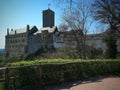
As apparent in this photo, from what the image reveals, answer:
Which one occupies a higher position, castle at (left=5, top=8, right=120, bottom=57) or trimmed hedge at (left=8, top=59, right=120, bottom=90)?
castle at (left=5, top=8, right=120, bottom=57)

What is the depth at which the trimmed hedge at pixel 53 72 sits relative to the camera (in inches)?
385

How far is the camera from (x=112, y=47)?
31.9 meters

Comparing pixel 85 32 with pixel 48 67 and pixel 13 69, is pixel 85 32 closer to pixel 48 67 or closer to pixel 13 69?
pixel 48 67

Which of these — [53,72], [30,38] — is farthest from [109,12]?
[30,38]

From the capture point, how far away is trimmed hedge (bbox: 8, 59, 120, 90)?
32.1 feet

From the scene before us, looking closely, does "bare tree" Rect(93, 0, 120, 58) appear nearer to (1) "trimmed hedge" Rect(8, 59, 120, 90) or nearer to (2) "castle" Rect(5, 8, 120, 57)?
(1) "trimmed hedge" Rect(8, 59, 120, 90)

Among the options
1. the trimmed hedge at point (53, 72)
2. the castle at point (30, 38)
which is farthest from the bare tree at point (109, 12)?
the castle at point (30, 38)

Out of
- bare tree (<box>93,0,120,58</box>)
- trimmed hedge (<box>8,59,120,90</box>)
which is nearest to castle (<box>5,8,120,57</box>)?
bare tree (<box>93,0,120,58</box>)

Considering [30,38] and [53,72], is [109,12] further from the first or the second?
[30,38]

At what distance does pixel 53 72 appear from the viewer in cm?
1125

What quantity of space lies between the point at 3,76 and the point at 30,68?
1.72 m

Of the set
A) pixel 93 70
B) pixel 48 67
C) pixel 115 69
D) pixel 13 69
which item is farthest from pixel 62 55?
pixel 13 69

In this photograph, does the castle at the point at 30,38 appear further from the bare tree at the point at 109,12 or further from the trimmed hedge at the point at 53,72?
the trimmed hedge at the point at 53,72

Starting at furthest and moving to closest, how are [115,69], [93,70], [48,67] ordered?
1. [115,69]
2. [93,70]
3. [48,67]
